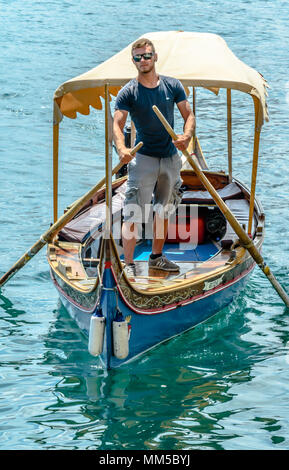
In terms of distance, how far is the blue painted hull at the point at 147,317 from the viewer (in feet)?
22.2

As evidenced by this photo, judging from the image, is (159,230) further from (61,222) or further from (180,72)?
(180,72)

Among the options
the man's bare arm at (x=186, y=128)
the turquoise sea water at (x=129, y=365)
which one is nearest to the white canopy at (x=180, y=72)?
the man's bare arm at (x=186, y=128)

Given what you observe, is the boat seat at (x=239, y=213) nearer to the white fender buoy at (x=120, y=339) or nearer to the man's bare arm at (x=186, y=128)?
the man's bare arm at (x=186, y=128)

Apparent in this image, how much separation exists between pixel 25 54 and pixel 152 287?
18011 mm

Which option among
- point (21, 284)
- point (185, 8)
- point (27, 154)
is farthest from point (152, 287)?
point (185, 8)

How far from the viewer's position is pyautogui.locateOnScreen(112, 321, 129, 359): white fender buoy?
6758mm

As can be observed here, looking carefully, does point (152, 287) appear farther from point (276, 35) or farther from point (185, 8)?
point (185, 8)

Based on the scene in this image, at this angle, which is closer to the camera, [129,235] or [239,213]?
[129,235]

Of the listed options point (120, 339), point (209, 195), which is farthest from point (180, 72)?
A: point (120, 339)

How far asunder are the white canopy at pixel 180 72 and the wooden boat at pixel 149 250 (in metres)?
0.01

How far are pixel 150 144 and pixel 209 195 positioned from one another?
2.48 metres

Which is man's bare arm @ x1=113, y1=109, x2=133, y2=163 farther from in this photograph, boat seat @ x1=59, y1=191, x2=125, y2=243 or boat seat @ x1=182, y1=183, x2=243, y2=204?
boat seat @ x1=182, y1=183, x2=243, y2=204

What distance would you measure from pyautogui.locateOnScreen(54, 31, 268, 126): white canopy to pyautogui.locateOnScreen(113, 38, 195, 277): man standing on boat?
17.0 inches

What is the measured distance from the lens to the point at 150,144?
25.0 feet
